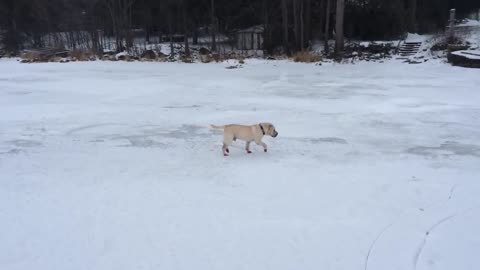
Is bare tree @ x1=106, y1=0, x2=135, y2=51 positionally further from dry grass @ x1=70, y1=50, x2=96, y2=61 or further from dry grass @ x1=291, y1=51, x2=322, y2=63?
dry grass @ x1=291, y1=51, x2=322, y2=63

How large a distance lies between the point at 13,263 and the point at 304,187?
3555 millimetres

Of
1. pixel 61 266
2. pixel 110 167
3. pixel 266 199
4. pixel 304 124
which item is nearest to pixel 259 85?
pixel 304 124

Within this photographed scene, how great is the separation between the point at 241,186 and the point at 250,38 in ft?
105

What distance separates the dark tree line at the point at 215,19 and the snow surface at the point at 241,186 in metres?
20.1

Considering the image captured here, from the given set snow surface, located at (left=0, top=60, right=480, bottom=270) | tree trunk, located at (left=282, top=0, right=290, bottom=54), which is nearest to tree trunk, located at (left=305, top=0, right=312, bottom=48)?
tree trunk, located at (left=282, top=0, right=290, bottom=54)

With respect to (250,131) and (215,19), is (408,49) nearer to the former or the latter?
(215,19)

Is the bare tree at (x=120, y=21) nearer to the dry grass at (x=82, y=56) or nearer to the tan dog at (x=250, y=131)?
the dry grass at (x=82, y=56)

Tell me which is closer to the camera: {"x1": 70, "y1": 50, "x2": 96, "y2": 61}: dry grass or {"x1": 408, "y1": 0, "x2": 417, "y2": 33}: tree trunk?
{"x1": 70, "y1": 50, "x2": 96, "y2": 61}: dry grass

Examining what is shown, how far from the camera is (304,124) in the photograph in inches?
382

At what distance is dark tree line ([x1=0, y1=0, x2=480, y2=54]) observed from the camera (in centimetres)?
3300

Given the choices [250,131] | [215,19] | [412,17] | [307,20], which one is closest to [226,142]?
[250,131]

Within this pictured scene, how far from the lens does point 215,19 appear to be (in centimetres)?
3922

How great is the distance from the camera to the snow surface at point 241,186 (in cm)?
427

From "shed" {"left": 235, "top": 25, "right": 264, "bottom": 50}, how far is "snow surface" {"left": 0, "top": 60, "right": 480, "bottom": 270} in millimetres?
23845
